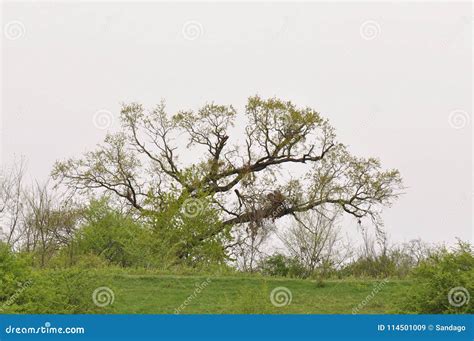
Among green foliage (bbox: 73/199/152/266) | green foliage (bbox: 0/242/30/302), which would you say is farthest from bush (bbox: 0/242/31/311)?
green foliage (bbox: 73/199/152/266)

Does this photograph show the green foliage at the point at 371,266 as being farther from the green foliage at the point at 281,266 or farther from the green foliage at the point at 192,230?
the green foliage at the point at 192,230

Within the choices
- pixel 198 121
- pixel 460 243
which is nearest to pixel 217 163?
pixel 198 121

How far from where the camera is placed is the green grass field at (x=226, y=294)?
15.0 metres

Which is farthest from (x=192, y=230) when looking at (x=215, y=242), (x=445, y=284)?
(x=445, y=284)

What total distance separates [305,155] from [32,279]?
2196cm

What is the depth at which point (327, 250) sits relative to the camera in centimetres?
2716

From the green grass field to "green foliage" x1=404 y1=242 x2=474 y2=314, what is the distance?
49 cm

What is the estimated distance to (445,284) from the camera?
12383 mm

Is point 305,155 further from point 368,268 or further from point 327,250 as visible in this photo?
point 368,268

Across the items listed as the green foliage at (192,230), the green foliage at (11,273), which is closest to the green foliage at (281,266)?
the green foliage at (192,230)

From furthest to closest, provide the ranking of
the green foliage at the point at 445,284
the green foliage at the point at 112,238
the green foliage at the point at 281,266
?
the green foliage at the point at 281,266 → the green foliage at the point at 112,238 → the green foliage at the point at 445,284

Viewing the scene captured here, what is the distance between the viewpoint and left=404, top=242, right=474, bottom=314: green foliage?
480 inches

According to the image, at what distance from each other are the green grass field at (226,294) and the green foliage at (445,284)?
49cm

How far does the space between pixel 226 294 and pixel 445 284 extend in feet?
19.8
